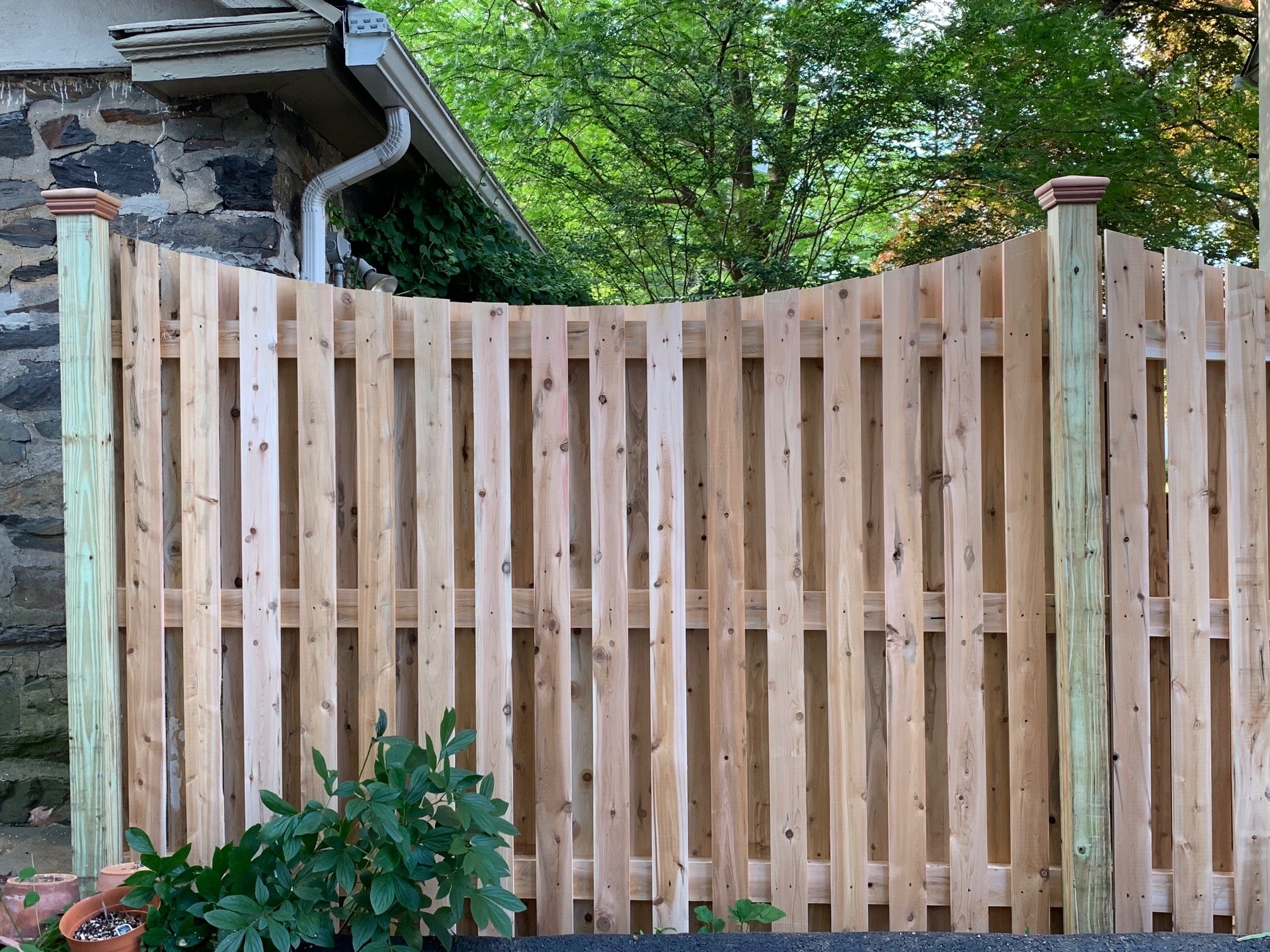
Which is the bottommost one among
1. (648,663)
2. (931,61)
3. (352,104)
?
(648,663)

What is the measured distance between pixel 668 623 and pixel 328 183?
9.13 ft

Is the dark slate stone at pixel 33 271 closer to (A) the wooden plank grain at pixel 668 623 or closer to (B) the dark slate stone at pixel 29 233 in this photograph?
(B) the dark slate stone at pixel 29 233

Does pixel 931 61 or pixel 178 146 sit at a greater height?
pixel 931 61

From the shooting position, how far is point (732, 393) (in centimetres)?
272

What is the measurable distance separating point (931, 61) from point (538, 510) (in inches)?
272

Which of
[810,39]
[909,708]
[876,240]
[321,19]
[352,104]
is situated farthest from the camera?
[876,240]

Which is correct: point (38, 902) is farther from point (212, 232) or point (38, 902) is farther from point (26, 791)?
point (212, 232)

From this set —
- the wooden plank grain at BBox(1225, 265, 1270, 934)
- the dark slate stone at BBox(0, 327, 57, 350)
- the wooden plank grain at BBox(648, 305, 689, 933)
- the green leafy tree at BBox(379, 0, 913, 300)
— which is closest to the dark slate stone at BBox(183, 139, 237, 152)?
the dark slate stone at BBox(0, 327, 57, 350)

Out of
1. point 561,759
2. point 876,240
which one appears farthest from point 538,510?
point 876,240

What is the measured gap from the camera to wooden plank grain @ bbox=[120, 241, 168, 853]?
2.80 m

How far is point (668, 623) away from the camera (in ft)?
8.95

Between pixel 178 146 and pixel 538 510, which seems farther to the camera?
pixel 178 146

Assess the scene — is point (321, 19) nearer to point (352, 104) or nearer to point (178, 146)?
point (352, 104)

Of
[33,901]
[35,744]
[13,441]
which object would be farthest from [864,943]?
[13,441]
